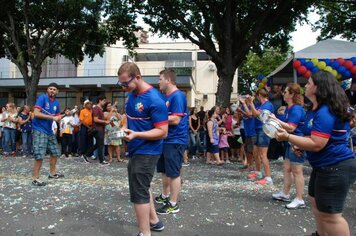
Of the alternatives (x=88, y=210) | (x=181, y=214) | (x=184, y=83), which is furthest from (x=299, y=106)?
(x=184, y=83)

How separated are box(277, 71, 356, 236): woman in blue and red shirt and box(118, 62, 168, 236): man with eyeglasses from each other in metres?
1.24

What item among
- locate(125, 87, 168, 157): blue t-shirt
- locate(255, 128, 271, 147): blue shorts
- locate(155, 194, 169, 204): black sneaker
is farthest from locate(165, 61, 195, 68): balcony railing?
locate(125, 87, 168, 157): blue t-shirt

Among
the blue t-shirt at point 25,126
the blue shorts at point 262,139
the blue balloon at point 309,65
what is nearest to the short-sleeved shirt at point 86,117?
the blue t-shirt at point 25,126

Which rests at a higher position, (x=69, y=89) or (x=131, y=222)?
(x=69, y=89)

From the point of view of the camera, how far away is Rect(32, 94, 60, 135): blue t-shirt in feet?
23.8

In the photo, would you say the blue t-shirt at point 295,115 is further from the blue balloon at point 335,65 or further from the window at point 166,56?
the window at point 166,56

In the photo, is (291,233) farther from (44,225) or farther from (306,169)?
(306,169)

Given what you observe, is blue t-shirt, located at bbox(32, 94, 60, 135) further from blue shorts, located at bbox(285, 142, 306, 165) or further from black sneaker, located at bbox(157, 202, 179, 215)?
blue shorts, located at bbox(285, 142, 306, 165)

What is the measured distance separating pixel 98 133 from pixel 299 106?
6820 mm

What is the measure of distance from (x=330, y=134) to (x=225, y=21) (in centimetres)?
1501

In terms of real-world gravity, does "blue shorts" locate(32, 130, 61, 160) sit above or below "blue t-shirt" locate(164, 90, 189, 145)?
below

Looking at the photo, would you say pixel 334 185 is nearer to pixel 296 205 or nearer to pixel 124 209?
pixel 296 205

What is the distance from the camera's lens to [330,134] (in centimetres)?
324

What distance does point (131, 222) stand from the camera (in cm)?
477
